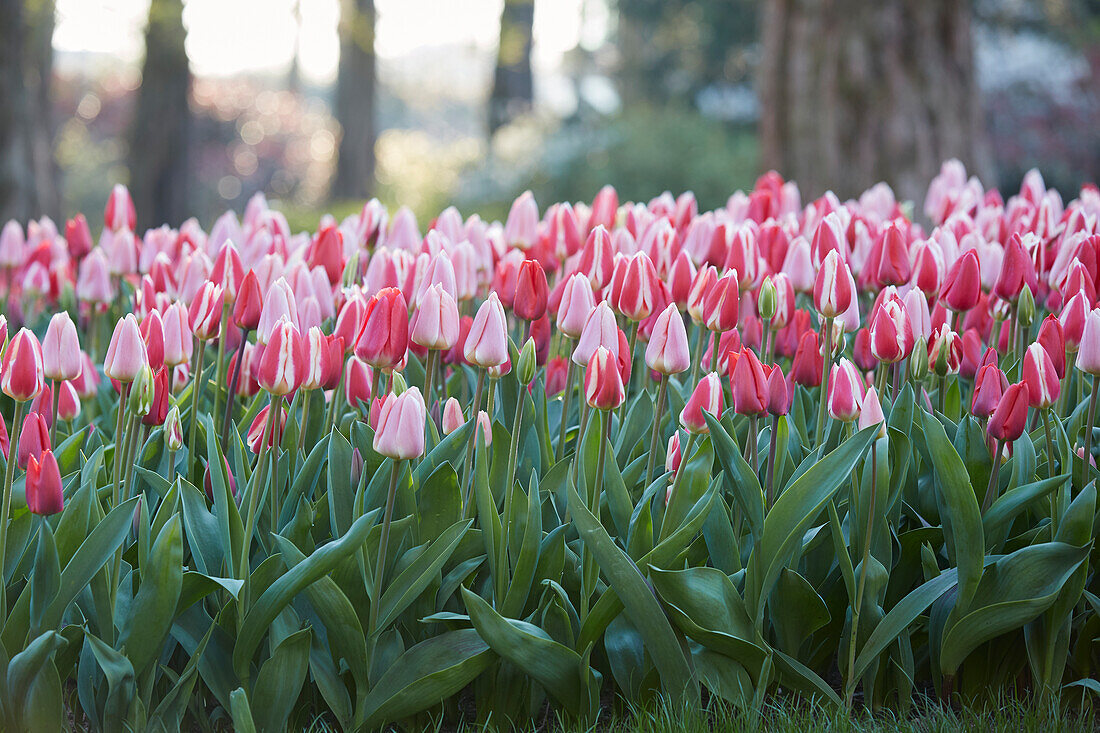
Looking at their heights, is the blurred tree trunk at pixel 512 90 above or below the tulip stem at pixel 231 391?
above

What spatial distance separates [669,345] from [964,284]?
789mm

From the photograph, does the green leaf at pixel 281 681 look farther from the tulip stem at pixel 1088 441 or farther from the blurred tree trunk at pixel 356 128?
the blurred tree trunk at pixel 356 128

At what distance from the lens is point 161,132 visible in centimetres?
1128

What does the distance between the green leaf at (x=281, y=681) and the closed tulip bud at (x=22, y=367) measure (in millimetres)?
648

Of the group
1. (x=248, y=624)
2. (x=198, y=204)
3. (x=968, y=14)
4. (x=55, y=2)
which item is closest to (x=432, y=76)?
(x=198, y=204)

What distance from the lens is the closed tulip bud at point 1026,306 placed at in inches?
95.1

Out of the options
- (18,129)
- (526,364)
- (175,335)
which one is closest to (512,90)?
(18,129)

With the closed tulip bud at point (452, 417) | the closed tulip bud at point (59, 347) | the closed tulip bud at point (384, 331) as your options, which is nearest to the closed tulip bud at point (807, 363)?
the closed tulip bud at point (452, 417)

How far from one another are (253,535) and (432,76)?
7989 cm

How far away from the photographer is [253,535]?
2072 mm

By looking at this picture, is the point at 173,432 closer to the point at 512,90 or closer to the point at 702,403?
the point at 702,403

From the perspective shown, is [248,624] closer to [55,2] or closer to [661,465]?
[661,465]

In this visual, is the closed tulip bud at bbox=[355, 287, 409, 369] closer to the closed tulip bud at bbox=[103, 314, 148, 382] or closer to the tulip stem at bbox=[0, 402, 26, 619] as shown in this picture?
Answer: the closed tulip bud at bbox=[103, 314, 148, 382]

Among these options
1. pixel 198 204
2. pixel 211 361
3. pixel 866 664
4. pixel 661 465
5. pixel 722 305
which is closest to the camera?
pixel 866 664
